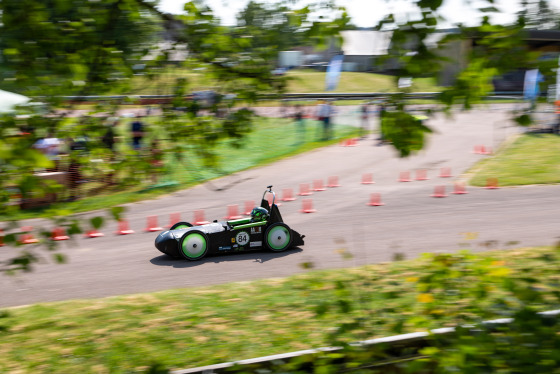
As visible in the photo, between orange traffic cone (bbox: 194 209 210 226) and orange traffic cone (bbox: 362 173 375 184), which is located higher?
orange traffic cone (bbox: 362 173 375 184)

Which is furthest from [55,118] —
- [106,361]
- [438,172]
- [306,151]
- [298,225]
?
[306,151]

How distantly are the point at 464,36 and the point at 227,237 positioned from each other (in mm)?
7106

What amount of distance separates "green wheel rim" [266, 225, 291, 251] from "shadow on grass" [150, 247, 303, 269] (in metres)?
0.14

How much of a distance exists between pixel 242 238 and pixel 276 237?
2.03ft

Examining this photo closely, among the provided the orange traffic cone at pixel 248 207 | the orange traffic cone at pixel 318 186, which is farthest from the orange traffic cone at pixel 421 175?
the orange traffic cone at pixel 248 207

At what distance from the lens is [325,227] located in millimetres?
12930

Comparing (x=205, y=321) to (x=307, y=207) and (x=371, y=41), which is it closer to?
(x=371, y=41)

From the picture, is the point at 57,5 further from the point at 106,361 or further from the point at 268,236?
the point at 268,236

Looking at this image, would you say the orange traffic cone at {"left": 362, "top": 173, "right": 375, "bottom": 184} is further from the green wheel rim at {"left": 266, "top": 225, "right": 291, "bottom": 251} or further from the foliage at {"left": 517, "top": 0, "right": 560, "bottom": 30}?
the foliage at {"left": 517, "top": 0, "right": 560, "bottom": 30}

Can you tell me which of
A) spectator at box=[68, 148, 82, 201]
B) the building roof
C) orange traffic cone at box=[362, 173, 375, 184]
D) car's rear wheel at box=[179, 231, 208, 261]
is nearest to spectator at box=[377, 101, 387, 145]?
the building roof

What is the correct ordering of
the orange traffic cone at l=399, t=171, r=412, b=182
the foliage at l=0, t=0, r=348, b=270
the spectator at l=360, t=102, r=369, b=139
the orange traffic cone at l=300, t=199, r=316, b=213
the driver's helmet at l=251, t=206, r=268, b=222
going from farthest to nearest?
the orange traffic cone at l=399, t=171, r=412, b=182 → the orange traffic cone at l=300, t=199, r=316, b=213 → the driver's helmet at l=251, t=206, r=268, b=222 → the spectator at l=360, t=102, r=369, b=139 → the foliage at l=0, t=0, r=348, b=270

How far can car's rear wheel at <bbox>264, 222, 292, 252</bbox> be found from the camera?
1109 cm

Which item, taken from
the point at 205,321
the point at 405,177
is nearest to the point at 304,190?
the point at 405,177

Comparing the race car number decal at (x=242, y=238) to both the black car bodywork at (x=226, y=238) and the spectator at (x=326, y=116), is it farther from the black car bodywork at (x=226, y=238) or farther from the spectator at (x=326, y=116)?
the spectator at (x=326, y=116)
